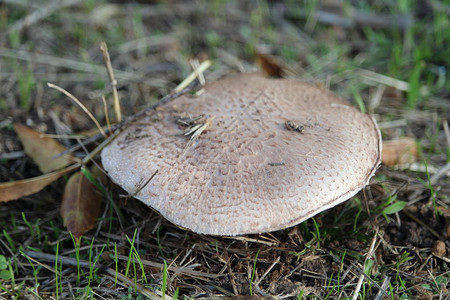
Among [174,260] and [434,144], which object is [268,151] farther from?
[434,144]

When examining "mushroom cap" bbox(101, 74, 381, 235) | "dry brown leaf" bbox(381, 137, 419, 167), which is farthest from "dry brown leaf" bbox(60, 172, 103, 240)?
"dry brown leaf" bbox(381, 137, 419, 167)

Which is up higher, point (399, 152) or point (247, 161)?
point (247, 161)

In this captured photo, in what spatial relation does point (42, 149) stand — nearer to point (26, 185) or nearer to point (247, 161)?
point (26, 185)

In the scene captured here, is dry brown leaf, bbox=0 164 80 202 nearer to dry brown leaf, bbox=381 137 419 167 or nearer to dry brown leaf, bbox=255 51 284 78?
dry brown leaf, bbox=255 51 284 78

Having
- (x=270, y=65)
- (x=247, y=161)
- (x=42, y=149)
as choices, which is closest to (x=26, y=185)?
(x=42, y=149)

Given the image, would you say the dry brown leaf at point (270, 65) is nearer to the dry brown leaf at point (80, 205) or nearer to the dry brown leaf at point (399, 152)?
the dry brown leaf at point (399, 152)

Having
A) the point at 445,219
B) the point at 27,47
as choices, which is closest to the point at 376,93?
the point at 445,219
